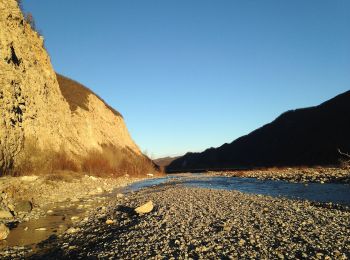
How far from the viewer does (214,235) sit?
11.0 metres

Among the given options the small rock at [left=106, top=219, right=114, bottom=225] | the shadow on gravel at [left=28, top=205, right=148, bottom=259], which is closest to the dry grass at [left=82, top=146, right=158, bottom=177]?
the small rock at [left=106, top=219, right=114, bottom=225]

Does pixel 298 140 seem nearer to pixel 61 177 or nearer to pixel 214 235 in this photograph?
pixel 61 177

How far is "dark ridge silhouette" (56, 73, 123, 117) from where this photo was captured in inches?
2534

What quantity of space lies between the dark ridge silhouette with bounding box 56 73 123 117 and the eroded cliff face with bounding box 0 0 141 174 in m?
7.49

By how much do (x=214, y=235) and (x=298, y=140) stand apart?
114 metres

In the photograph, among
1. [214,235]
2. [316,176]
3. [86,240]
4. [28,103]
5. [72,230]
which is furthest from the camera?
[316,176]

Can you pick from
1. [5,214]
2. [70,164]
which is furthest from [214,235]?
[70,164]

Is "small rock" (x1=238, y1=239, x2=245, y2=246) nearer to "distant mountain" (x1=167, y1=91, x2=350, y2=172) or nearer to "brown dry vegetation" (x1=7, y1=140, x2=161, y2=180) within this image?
"brown dry vegetation" (x1=7, y1=140, x2=161, y2=180)

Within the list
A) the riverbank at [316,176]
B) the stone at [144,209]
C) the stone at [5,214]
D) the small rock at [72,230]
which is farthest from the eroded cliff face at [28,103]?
the riverbank at [316,176]

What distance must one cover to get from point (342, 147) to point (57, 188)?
3287 inches

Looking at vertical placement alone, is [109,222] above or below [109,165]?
below

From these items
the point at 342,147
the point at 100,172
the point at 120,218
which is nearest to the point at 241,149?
the point at 342,147

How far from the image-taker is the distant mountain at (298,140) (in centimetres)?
9612

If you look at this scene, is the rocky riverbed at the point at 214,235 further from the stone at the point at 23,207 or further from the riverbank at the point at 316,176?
the riverbank at the point at 316,176
